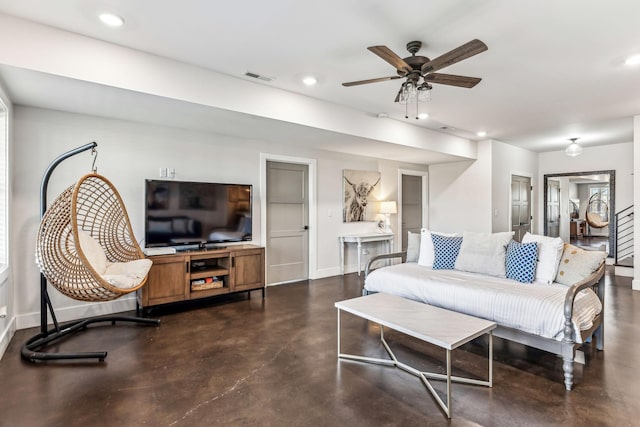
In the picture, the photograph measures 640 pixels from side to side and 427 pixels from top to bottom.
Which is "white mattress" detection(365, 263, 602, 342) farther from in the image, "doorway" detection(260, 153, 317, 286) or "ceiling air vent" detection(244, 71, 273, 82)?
"ceiling air vent" detection(244, 71, 273, 82)

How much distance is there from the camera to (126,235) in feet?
12.4

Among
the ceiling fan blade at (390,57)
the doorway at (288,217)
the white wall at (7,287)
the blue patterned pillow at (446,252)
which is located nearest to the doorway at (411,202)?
the doorway at (288,217)

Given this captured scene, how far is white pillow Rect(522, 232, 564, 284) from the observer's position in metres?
2.98

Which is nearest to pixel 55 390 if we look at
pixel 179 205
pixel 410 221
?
pixel 179 205

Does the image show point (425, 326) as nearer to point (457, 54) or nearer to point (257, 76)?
point (457, 54)

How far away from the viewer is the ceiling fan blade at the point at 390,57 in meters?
2.25

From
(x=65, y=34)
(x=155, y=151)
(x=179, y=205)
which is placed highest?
(x=65, y=34)

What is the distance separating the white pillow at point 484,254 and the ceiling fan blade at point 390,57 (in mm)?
1998

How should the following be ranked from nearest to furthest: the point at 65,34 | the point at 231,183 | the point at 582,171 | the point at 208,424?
the point at 208,424
the point at 65,34
the point at 231,183
the point at 582,171

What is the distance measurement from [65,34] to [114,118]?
1290mm

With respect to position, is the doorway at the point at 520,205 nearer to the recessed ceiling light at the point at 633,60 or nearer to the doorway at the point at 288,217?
the recessed ceiling light at the point at 633,60

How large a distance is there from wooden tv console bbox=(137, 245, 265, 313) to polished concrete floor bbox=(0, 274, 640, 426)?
1.35 feet

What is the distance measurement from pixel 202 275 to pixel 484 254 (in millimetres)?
3206

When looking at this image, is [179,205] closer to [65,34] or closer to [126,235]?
[126,235]
